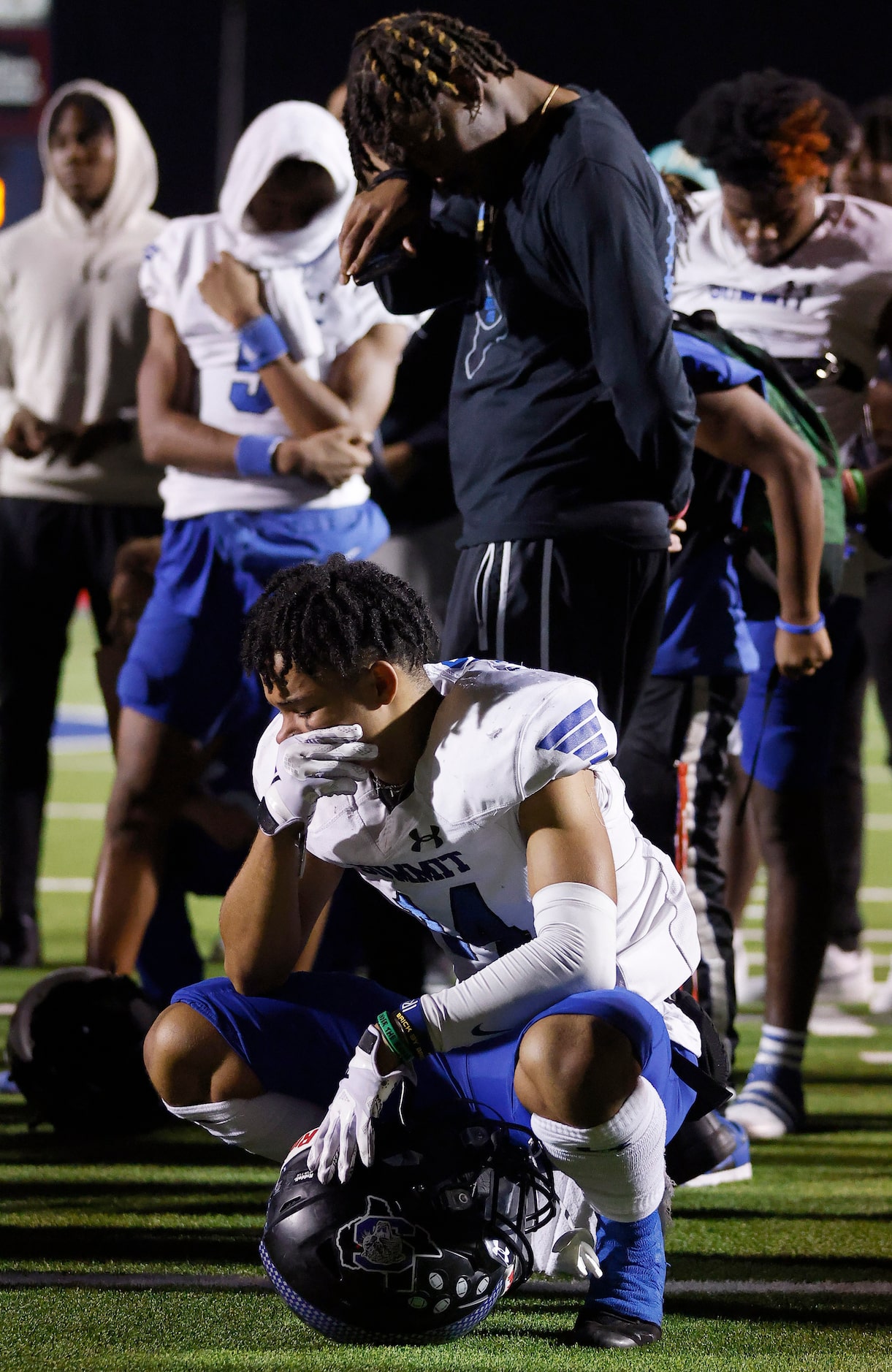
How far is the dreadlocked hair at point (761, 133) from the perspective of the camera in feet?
12.0

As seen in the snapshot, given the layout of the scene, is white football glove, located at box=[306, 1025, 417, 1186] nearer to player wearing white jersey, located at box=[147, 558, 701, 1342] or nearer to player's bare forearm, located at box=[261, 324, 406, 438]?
player wearing white jersey, located at box=[147, 558, 701, 1342]

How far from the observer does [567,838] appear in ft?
7.13

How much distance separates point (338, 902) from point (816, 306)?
1.66 meters

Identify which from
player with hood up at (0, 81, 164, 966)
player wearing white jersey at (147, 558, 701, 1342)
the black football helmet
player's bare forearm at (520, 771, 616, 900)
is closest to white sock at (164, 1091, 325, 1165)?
player wearing white jersey at (147, 558, 701, 1342)

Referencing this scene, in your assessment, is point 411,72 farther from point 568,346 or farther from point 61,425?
point 61,425

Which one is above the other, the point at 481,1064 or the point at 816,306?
the point at 816,306

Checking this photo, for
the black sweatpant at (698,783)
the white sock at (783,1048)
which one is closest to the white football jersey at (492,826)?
the black sweatpant at (698,783)

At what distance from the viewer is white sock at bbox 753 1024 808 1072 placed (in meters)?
3.54

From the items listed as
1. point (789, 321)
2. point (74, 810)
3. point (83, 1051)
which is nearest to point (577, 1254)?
point (83, 1051)

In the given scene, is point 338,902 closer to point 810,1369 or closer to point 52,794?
point 810,1369

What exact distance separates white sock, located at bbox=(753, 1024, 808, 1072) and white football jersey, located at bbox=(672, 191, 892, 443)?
130 centimetres

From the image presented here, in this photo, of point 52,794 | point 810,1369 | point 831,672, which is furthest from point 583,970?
point 52,794

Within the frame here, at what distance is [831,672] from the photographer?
3.72 meters

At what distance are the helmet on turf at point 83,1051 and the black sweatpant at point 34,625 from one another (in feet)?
5.29
